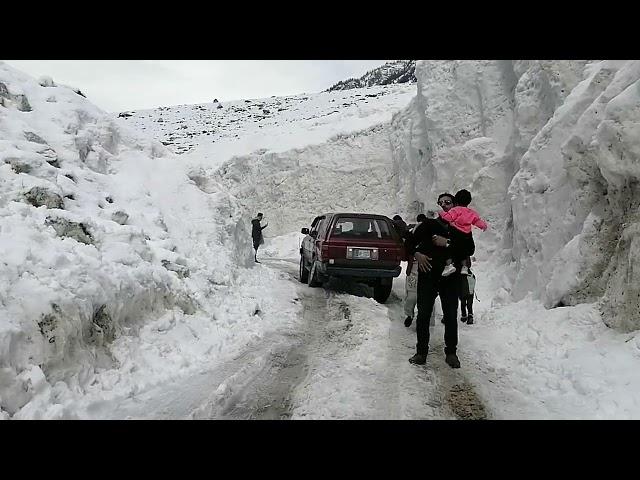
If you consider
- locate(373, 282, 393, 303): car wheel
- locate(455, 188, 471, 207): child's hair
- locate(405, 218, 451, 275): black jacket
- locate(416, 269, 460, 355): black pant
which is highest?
locate(455, 188, 471, 207): child's hair

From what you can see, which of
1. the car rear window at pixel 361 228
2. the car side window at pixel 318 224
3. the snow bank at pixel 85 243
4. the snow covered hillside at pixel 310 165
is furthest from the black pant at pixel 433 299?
the snow covered hillside at pixel 310 165

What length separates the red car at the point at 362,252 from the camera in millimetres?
9562

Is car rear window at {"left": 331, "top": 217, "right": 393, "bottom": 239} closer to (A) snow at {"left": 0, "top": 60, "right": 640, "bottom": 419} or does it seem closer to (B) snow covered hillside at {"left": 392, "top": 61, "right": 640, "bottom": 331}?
(A) snow at {"left": 0, "top": 60, "right": 640, "bottom": 419}

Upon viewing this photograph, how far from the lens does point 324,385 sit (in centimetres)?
497

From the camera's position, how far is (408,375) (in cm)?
530

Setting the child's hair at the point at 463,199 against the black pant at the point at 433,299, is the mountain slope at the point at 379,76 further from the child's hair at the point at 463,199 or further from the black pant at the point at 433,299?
the black pant at the point at 433,299

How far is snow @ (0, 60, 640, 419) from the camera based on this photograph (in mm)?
4512

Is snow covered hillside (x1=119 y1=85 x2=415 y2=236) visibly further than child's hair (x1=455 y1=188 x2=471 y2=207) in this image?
Yes

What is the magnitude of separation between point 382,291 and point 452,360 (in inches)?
158

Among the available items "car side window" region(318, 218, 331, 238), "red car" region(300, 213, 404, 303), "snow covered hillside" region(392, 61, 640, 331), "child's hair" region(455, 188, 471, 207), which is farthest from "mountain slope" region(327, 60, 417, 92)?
"child's hair" region(455, 188, 471, 207)

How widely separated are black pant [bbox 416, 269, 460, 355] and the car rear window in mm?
4313

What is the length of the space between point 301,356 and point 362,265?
3.77 metres

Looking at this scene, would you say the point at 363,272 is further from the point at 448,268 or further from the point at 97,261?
the point at 97,261
